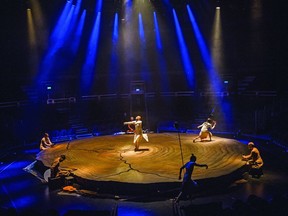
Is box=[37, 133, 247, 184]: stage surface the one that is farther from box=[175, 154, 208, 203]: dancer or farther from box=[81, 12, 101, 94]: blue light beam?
box=[81, 12, 101, 94]: blue light beam

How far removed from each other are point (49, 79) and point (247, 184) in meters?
17.5

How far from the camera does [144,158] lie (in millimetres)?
11820

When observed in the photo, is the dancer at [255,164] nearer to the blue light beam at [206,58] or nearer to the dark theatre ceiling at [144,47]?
the dark theatre ceiling at [144,47]

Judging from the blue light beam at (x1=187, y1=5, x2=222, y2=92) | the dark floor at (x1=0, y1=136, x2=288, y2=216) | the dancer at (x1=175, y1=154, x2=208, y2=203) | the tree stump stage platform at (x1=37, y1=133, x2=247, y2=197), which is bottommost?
→ the dark floor at (x1=0, y1=136, x2=288, y2=216)

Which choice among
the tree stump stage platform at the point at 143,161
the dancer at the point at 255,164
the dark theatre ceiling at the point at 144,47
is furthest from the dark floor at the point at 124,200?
the dark theatre ceiling at the point at 144,47

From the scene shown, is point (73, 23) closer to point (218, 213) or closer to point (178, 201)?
point (178, 201)

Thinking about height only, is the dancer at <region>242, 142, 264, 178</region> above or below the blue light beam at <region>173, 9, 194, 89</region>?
below

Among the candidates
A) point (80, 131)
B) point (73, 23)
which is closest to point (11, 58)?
point (73, 23)

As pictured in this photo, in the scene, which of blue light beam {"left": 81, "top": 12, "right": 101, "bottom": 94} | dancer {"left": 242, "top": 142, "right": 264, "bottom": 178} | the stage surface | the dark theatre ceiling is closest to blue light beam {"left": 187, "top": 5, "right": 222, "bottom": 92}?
the dark theatre ceiling

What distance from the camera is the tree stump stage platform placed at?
8.85 m

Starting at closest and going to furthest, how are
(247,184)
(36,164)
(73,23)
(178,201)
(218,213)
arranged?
(218,213) < (178,201) < (247,184) < (36,164) < (73,23)

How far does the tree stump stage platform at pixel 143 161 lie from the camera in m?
8.85

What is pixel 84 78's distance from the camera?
2431 cm

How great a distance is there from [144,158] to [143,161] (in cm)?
50
